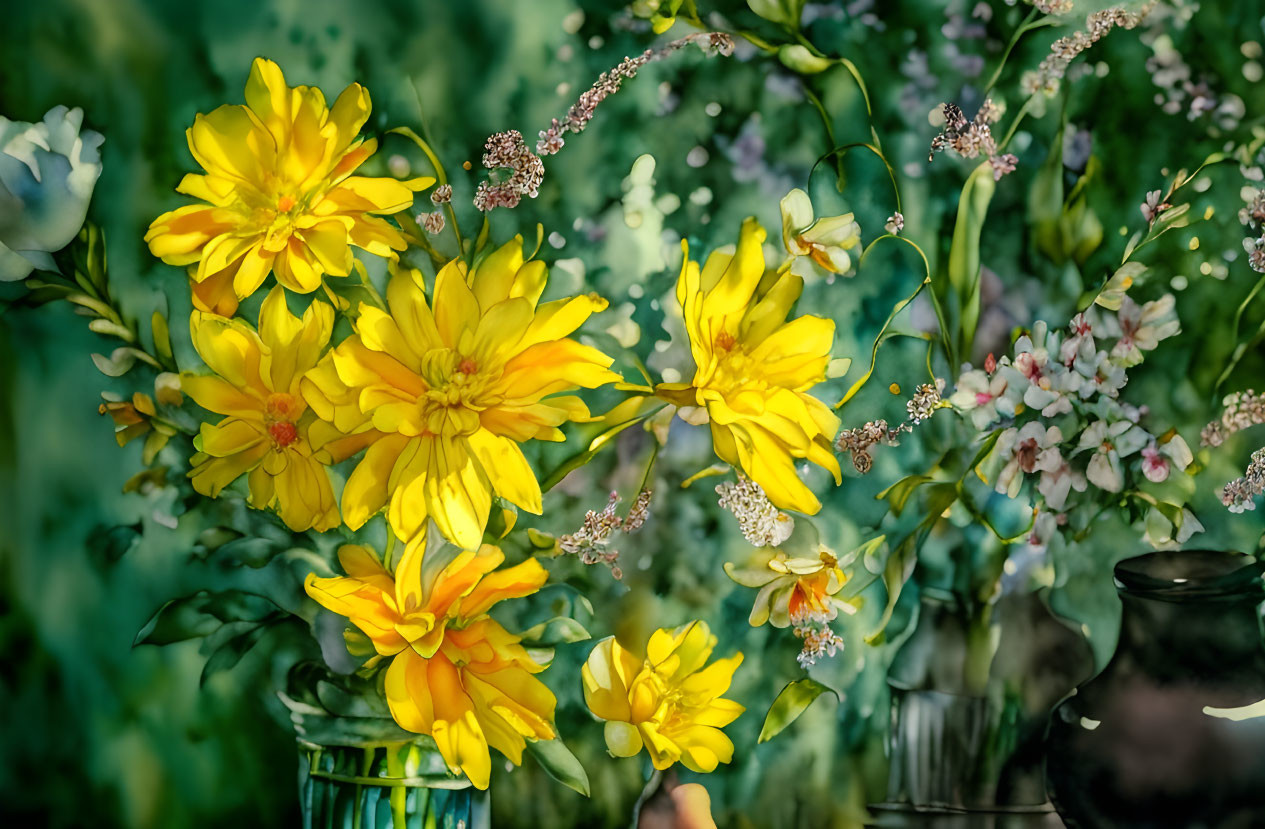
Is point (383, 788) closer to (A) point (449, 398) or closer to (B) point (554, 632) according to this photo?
(B) point (554, 632)

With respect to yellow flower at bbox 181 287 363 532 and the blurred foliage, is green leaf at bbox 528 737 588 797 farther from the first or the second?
yellow flower at bbox 181 287 363 532

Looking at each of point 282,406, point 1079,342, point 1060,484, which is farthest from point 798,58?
point 282,406

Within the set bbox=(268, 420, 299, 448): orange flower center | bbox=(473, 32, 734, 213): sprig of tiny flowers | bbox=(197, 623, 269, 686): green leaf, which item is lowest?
bbox=(197, 623, 269, 686): green leaf

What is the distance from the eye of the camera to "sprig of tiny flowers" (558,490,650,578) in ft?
3.22

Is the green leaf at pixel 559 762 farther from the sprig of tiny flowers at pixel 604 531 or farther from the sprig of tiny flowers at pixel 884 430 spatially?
the sprig of tiny flowers at pixel 884 430

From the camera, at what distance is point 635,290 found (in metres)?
0.98

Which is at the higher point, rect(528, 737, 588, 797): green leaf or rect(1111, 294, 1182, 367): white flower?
rect(1111, 294, 1182, 367): white flower

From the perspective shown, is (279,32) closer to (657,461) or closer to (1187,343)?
(657,461)

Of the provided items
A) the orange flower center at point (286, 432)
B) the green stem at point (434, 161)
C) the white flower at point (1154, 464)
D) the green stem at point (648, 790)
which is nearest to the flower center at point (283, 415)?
the orange flower center at point (286, 432)

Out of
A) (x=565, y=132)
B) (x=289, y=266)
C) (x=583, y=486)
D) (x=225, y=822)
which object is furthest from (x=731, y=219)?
(x=225, y=822)

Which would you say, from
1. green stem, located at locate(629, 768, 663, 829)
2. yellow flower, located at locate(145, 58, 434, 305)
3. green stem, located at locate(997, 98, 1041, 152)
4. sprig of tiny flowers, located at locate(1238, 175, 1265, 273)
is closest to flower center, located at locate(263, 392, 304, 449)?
yellow flower, located at locate(145, 58, 434, 305)

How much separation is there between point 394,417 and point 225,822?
0.45 m

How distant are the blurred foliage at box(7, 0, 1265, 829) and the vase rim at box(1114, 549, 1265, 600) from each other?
3 cm

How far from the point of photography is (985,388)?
992 millimetres
